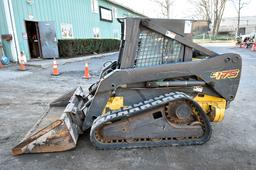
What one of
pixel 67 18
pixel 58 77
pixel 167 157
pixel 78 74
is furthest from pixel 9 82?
pixel 67 18

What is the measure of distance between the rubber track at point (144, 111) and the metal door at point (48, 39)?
11.2m

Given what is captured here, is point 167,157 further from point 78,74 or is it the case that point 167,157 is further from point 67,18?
point 67,18

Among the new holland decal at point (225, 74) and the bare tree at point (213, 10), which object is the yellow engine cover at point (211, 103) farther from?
the bare tree at point (213, 10)

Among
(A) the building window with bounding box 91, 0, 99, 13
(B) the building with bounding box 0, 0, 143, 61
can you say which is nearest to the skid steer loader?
(B) the building with bounding box 0, 0, 143, 61

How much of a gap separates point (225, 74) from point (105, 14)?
19.5m

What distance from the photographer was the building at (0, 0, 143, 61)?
428 inches

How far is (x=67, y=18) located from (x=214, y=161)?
47.4 ft

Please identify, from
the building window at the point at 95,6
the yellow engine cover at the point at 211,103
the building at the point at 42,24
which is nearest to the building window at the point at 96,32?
the building at the point at 42,24

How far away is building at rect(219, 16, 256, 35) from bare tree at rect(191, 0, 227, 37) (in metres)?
9.09

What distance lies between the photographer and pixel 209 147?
291cm

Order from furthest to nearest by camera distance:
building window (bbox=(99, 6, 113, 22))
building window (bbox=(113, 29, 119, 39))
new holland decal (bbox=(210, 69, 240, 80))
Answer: building window (bbox=(113, 29, 119, 39))
building window (bbox=(99, 6, 113, 22))
new holland decal (bbox=(210, 69, 240, 80))

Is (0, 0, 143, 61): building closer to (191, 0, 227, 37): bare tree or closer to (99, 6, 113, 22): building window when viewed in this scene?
(99, 6, 113, 22): building window

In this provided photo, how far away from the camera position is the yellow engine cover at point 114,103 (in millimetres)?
3098

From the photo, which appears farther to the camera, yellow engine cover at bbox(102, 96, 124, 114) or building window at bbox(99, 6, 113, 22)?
building window at bbox(99, 6, 113, 22)
